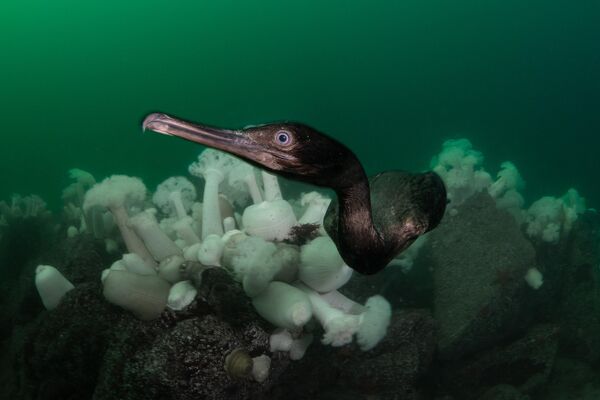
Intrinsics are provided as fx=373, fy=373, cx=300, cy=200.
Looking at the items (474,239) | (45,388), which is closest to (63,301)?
(45,388)

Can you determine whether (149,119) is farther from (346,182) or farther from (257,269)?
(257,269)

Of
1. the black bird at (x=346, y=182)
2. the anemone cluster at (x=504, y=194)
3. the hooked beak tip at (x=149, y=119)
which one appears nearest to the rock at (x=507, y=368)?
the anemone cluster at (x=504, y=194)

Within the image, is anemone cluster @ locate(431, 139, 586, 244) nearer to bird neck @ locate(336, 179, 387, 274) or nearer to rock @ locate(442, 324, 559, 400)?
rock @ locate(442, 324, 559, 400)

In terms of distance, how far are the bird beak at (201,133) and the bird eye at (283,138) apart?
14cm

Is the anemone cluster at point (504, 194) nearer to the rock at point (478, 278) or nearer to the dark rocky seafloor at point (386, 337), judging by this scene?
the dark rocky seafloor at point (386, 337)

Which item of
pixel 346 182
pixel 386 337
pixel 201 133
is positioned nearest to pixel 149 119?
pixel 201 133

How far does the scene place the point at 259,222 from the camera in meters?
4.82

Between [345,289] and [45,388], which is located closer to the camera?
[45,388]

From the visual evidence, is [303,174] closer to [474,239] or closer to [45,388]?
[45,388]

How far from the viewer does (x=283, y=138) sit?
2.00 meters

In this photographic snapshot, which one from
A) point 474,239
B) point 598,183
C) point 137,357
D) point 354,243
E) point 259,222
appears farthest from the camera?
point 598,183

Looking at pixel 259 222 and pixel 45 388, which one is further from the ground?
pixel 259 222

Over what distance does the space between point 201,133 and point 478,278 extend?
639 cm

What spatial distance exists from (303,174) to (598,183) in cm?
6335
